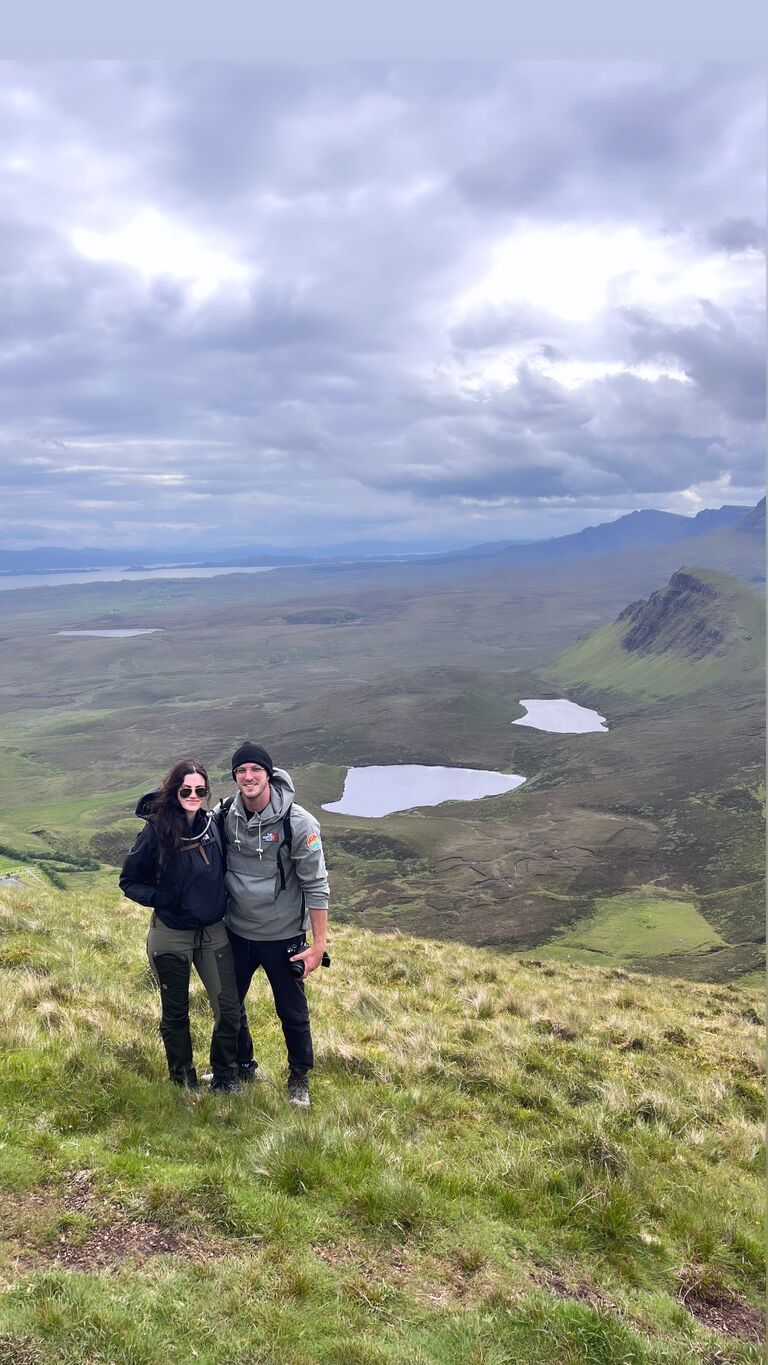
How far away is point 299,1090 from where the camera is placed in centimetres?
732

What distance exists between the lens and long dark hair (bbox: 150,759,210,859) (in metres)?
6.78

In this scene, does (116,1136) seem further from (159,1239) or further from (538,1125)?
(538,1125)

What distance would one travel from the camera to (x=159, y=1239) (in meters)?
5.16

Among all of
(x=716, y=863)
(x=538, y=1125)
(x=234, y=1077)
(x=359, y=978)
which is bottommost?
(x=716, y=863)

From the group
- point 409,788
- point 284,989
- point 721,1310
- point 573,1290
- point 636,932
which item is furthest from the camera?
point 409,788

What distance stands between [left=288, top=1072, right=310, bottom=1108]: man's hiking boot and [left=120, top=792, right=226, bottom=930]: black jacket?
6.43ft

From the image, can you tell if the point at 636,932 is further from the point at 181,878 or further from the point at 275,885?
the point at 181,878

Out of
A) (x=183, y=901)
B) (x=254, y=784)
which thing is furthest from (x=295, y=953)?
(x=254, y=784)

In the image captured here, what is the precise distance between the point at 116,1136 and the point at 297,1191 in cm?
168

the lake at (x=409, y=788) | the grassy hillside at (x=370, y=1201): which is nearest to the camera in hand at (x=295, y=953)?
the grassy hillside at (x=370, y=1201)

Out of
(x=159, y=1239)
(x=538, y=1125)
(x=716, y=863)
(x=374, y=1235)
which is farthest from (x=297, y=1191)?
(x=716, y=863)

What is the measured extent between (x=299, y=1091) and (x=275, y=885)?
2.17 meters

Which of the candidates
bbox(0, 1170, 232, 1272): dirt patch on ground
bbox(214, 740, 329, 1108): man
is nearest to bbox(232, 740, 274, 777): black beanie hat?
bbox(214, 740, 329, 1108): man

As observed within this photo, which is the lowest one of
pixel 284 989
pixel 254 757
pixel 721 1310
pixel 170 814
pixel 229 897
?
pixel 721 1310
